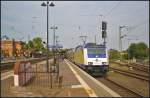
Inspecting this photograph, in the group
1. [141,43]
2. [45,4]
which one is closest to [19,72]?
[45,4]

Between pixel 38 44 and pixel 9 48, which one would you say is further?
pixel 9 48

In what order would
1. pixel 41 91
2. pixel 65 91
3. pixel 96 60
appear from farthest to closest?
1. pixel 96 60
2. pixel 65 91
3. pixel 41 91

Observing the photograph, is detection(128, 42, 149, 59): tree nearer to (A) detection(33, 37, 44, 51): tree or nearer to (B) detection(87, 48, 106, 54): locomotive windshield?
(A) detection(33, 37, 44, 51): tree

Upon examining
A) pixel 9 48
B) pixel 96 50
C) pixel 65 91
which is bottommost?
pixel 65 91

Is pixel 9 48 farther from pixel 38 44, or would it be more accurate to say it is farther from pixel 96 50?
pixel 96 50

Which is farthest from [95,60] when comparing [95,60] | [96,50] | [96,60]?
[96,50]

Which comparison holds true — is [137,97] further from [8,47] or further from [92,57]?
[8,47]

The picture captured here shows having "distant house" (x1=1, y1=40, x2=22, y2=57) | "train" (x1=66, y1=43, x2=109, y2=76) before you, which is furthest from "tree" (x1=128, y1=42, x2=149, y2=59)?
"train" (x1=66, y1=43, x2=109, y2=76)

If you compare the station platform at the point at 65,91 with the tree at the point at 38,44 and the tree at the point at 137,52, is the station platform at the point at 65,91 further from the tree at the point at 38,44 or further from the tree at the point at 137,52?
the tree at the point at 38,44

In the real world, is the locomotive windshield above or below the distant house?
below

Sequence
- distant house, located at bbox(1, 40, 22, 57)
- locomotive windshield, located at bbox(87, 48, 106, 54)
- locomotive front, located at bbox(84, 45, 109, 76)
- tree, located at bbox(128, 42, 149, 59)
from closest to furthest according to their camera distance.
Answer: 1. locomotive front, located at bbox(84, 45, 109, 76)
2. locomotive windshield, located at bbox(87, 48, 106, 54)
3. tree, located at bbox(128, 42, 149, 59)
4. distant house, located at bbox(1, 40, 22, 57)

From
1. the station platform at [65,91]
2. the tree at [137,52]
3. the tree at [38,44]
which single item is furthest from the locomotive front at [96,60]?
the tree at [38,44]

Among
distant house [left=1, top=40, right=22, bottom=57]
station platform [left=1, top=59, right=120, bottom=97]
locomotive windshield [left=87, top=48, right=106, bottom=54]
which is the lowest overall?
station platform [left=1, top=59, right=120, bottom=97]

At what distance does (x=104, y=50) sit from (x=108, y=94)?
23122 millimetres
